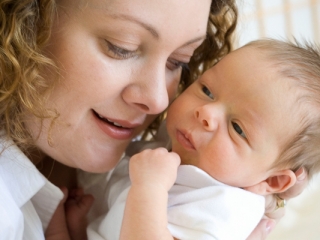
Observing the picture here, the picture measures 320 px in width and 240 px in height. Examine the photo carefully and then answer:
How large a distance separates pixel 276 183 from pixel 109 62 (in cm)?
45

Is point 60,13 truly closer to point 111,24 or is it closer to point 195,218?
point 111,24

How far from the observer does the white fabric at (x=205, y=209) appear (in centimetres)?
96

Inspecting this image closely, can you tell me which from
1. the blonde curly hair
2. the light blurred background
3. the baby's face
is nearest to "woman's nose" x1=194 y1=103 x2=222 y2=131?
the baby's face

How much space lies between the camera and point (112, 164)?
3.76ft

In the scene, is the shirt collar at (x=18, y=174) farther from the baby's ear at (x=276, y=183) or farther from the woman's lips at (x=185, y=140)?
the baby's ear at (x=276, y=183)

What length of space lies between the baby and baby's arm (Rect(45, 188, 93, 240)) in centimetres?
21

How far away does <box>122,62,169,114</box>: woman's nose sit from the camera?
999mm

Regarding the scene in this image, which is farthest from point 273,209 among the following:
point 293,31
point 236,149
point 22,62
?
point 293,31

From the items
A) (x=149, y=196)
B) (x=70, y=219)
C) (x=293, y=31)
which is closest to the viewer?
(x=149, y=196)

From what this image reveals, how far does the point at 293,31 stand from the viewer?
2221 mm

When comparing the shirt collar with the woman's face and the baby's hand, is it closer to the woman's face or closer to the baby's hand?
the woman's face

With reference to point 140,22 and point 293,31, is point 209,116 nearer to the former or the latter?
point 140,22

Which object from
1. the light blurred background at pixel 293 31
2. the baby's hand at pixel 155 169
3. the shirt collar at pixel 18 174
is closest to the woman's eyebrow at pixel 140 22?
the baby's hand at pixel 155 169

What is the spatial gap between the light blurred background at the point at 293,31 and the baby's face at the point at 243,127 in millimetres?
863
